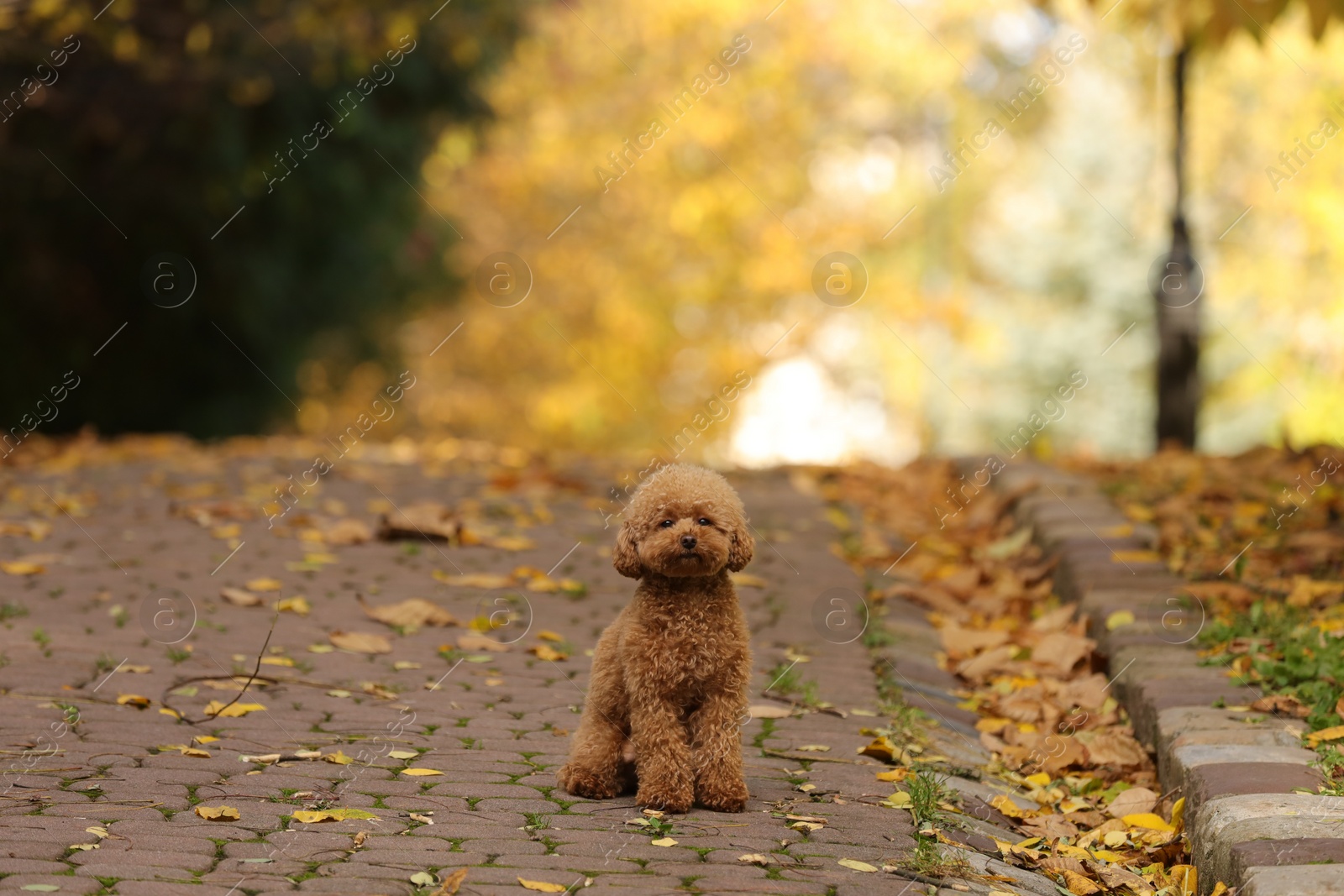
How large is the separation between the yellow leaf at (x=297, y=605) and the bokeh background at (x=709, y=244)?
7917 millimetres

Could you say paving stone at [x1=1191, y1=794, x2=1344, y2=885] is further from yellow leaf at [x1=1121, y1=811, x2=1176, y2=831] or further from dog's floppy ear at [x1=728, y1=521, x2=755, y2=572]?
dog's floppy ear at [x1=728, y1=521, x2=755, y2=572]

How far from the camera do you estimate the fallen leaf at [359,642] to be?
607 centimetres

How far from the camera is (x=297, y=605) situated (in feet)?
22.0

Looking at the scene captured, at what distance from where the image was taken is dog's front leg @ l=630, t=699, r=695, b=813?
13.3 ft

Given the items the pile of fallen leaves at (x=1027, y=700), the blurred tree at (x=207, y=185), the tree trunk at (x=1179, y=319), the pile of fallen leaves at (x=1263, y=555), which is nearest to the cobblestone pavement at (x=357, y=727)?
the pile of fallen leaves at (x=1027, y=700)

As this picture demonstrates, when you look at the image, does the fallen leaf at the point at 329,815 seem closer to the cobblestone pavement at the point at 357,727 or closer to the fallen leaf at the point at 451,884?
the cobblestone pavement at the point at 357,727

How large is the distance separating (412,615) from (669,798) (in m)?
2.84

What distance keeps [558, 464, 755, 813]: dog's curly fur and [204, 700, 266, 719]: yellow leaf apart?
1488 mm

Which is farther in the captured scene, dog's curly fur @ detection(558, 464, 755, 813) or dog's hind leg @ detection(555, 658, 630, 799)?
dog's hind leg @ detection(555, 658, 630, 799)

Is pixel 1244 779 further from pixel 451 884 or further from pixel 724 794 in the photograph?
pixel 451 884

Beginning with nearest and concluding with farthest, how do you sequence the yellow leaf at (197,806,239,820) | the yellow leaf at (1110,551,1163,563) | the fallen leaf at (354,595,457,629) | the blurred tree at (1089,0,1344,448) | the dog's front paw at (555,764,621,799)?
the yellow leaf at (197,806,239,820)
the dog's front paw at (555,764,621,799)
the fallen leaf at (354,595,457,629)
the yellow leaf at (1110,551,1163,563)
the blurred tree at (1089,0,1344,448)

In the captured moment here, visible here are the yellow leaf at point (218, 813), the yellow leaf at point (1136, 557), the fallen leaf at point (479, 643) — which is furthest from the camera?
the yellow leaf at point (1136, 557)

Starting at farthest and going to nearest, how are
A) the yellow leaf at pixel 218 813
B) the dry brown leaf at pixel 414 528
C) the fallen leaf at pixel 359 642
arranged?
the dry brown leaf at pixel 414 528
the fallen leaf at pixel 359 642
the yellow leaf at pixel 218 813

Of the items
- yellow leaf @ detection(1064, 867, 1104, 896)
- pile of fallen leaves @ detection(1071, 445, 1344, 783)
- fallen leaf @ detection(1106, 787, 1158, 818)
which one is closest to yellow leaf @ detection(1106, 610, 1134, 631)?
pile of fallen leaves @ detection(1071, 445, 1344, 783)
